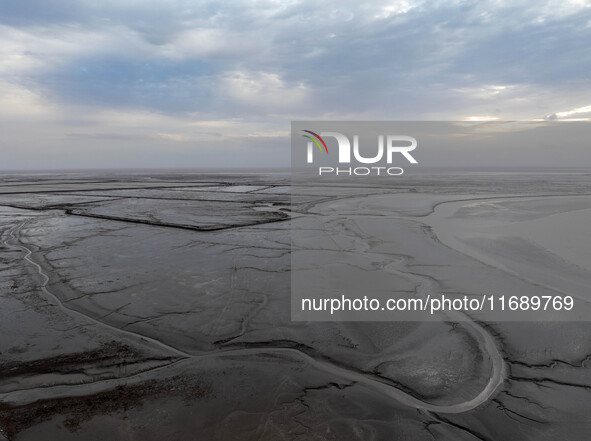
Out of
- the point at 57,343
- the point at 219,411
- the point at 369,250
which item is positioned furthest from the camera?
the point at 369,250

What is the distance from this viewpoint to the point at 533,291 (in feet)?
18.1

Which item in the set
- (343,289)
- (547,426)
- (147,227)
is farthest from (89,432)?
(147,227)

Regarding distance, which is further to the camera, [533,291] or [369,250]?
[369,250]

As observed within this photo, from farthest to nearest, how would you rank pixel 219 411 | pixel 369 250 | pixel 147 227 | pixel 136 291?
1. pixel 147 227
2. pixel 369 250
3. pixel 136 291
4. pixel 219 411

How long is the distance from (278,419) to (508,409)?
1.84m

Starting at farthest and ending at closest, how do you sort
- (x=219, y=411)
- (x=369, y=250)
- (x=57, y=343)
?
(x=369, y=250), (x=57, y=343), (x=219, y=411)

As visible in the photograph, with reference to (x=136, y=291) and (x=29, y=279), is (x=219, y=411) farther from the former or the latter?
(x=29, y=279)

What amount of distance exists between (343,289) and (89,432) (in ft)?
12.3

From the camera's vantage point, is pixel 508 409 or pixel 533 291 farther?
pixel 533 291

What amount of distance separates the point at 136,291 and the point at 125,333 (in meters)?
1.42

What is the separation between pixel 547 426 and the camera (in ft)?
8.91

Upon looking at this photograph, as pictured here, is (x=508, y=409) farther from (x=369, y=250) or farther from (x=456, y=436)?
(x=369, y=250)

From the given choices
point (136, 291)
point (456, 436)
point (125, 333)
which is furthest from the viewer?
point (136, 291)

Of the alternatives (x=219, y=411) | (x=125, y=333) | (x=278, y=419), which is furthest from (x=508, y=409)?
(x=125, y=333)
